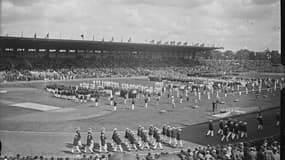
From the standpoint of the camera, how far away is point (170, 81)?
37562 mm

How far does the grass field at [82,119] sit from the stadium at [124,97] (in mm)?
50

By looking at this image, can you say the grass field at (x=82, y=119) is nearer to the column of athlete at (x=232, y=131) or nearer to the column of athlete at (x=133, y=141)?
the column of athlete at (x=232, y=131)

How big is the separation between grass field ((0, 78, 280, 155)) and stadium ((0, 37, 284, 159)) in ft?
0.17

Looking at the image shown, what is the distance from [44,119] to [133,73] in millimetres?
30227

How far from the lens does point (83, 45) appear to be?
45344 mm

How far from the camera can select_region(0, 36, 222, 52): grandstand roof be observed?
39.1m

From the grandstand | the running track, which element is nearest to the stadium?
the running track

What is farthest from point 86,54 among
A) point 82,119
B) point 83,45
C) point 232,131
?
point 232,131

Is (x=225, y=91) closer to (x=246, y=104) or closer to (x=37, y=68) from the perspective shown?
(x=246, y=104)

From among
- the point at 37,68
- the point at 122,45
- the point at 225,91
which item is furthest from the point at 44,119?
the point at 122,45

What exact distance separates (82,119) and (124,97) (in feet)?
21.9

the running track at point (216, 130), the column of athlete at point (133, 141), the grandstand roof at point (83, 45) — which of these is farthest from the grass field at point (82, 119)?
the grandstand roof at point (83, 45)

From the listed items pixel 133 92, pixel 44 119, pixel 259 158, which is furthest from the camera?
pixel 133 92

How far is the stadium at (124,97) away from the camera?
13.4m
